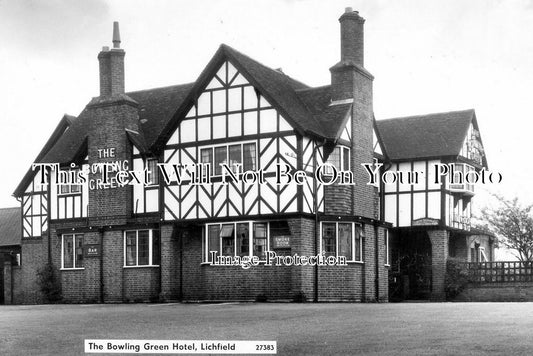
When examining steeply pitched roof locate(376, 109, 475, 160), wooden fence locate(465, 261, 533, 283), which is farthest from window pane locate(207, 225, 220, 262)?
wooden fence locate(465, 261, 533, 283)

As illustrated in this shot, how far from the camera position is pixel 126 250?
3503 cm

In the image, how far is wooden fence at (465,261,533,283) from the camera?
3803cm

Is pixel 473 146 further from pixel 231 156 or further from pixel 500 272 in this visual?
pixel 231 156

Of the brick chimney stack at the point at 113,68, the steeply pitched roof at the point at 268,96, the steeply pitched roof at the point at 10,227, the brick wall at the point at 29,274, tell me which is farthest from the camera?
the steeply pitched roof at the point at 10,227

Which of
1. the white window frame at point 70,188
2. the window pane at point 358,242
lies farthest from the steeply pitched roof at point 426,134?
the white window frame at point 70,188

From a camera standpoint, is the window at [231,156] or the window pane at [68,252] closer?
the window at [231,156]

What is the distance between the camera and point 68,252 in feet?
121

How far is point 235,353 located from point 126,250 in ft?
75.7

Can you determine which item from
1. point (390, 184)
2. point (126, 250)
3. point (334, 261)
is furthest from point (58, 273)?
point (390, 184)

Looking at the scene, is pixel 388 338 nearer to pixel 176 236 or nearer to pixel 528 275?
pixel 176 236

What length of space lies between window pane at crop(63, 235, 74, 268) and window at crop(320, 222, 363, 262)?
11.3 m

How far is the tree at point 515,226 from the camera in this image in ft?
151

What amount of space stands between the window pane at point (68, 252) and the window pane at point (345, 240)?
11793 millimetres
